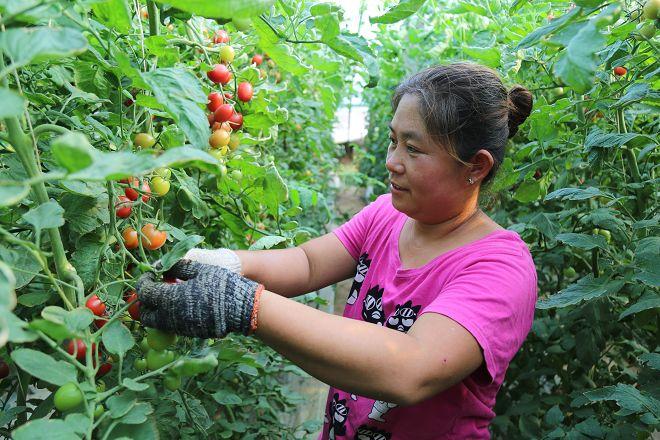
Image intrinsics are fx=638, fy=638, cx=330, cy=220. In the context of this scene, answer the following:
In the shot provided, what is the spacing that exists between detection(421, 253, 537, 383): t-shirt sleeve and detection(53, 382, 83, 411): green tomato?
64 centimetres

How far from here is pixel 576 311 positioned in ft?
6.03

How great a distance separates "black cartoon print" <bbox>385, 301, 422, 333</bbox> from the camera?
1330 mm

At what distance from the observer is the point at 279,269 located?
4.87 ft

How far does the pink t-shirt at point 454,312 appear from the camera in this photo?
1.18 meters

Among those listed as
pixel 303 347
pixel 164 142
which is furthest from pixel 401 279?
pixel 164 142

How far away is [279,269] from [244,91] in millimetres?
412

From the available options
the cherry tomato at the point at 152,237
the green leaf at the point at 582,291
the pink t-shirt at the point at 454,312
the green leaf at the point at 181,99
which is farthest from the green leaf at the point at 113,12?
the green leaf at the point at 582,291

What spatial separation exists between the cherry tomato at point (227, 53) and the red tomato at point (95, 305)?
24.1 inches

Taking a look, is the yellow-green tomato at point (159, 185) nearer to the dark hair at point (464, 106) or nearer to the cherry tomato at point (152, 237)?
the cherry tomato at point (152, 237)

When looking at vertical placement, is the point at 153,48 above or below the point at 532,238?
above

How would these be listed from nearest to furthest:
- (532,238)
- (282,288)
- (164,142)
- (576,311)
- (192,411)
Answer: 1. (164,142)
2. (192,411)
3. (282,288)
4. (576,311)
5. (532,238)

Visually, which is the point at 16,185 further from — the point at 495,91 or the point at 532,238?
the point at 532,238

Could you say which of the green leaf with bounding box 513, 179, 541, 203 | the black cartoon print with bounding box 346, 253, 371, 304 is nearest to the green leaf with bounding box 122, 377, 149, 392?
the black cartoon print with bounding box 346, 253, 371, 304

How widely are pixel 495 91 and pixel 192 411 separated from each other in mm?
941
